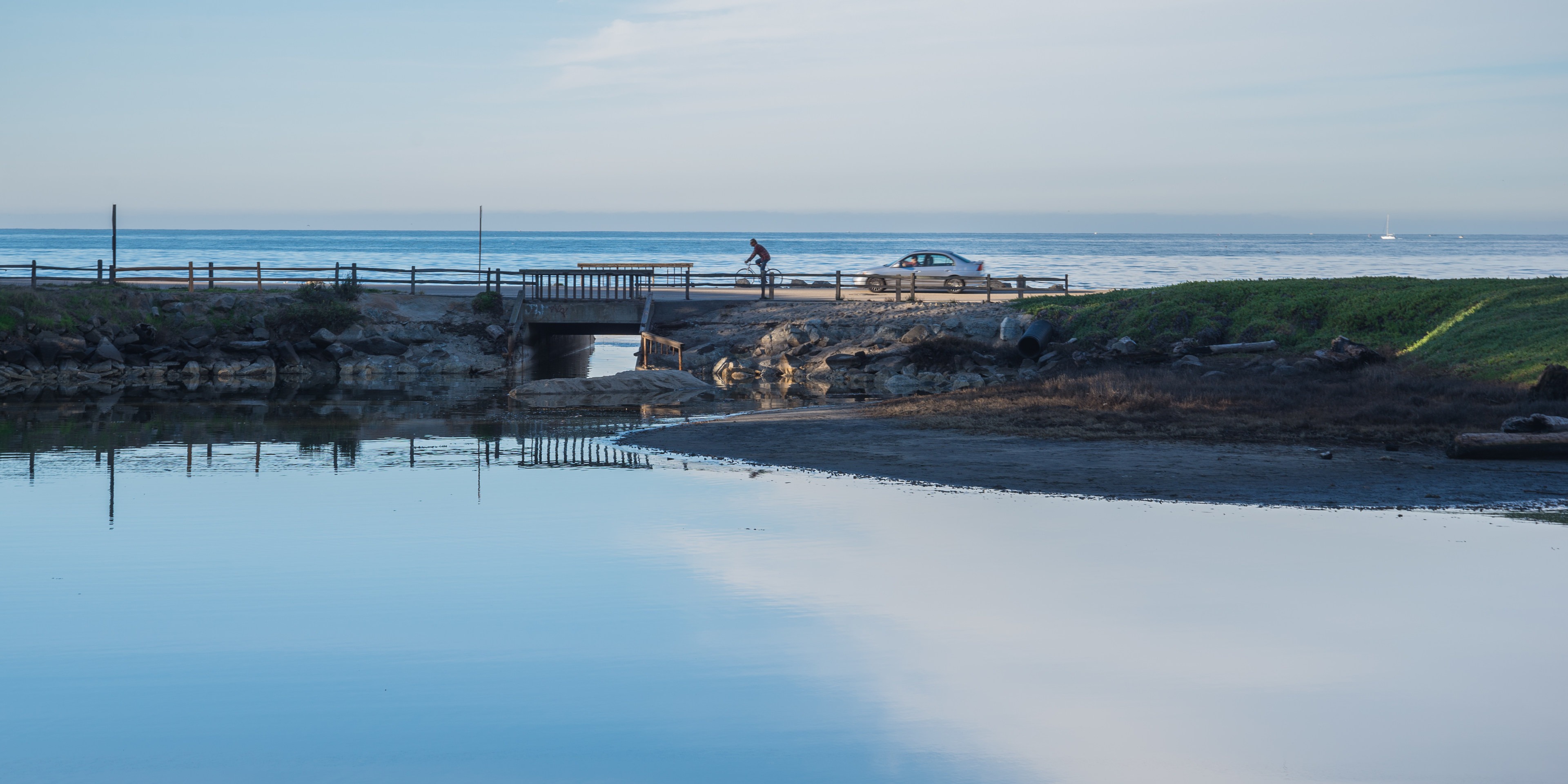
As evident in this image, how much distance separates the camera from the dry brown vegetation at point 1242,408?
1972 cm

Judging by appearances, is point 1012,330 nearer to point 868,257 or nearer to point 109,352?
point 109,352

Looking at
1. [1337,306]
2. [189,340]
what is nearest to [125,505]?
[189,340]

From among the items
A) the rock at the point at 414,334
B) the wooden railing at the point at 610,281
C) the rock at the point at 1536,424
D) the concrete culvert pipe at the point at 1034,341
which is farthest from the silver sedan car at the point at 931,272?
the rock at the point at 1536,424

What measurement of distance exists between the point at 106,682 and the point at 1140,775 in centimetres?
721

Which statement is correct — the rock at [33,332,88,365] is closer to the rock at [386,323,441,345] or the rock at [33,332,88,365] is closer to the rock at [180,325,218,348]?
the rock at [180,325,218,348]

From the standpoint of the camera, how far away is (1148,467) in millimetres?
17531

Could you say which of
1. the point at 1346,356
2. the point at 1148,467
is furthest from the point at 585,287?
the point at 1148,467

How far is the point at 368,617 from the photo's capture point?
34.6ft

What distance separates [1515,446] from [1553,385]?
3.46 metres

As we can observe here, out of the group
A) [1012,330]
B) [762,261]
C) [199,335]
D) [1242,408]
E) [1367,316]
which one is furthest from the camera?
[762,261]

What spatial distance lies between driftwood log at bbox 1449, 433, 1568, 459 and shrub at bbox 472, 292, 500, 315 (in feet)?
96.3

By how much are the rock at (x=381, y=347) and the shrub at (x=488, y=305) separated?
271 centimetres

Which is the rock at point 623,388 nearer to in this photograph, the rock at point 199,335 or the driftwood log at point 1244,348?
the driftwood log at point 1244,348

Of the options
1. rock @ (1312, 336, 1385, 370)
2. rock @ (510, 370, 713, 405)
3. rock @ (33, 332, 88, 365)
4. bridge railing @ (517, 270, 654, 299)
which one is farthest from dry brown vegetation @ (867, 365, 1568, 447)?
rock @ (33, 332, 88, 365)
